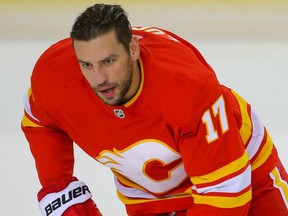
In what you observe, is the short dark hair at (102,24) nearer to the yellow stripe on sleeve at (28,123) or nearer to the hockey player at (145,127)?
the hockey player at (145,127)

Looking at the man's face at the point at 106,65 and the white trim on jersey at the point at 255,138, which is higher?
the man's face at the point at 106,65

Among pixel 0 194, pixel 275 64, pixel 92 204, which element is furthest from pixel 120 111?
pixel 275 64

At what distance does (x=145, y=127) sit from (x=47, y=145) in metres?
0.29

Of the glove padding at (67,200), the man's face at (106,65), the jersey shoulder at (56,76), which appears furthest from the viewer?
the glove padding at (67,200)

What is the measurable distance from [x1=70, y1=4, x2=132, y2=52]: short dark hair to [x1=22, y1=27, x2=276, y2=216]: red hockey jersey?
0.26 ft

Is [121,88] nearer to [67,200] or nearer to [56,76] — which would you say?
[56,76]

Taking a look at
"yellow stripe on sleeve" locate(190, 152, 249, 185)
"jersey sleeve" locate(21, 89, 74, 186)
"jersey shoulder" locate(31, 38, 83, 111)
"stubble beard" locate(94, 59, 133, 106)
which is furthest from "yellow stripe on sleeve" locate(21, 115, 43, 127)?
"yellow stripe on sleeve" locate(190, 152, 249, 185)

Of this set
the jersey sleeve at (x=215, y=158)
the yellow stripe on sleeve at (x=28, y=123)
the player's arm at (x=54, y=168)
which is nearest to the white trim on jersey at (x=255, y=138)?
the jersey sleeve at (x=215, y=158)

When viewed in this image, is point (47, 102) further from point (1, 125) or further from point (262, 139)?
point (1, 125)

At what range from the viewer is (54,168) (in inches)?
83.4

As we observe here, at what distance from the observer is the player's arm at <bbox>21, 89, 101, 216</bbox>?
2057 mm

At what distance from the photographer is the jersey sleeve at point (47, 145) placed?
82.4 inches

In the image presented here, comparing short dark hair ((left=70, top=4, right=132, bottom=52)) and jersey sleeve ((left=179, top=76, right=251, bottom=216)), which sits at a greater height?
short dark hair ((left=70, top=4, right=132, bottom=52))

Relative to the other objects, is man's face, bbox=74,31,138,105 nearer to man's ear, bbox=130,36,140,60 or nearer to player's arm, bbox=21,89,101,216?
man's ear, bbox=130,36,140,60
